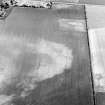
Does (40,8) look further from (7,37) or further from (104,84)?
(104,84)

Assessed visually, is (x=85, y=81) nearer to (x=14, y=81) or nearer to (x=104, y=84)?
(x=104, y=84)

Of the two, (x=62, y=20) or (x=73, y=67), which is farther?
(x=62, y=20)

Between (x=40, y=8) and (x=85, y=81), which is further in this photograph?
(x=40, y=8)

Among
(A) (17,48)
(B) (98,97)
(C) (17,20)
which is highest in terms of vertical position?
(C) (17,20)

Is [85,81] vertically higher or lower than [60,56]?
lower

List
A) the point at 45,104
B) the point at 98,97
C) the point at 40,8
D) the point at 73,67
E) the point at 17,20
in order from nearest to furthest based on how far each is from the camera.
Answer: the point at 45,104 → the point at 98,97 → the point at 73,67 → the point at 17,20 → the point at 40,8

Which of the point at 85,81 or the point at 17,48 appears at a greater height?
the point at 17,48

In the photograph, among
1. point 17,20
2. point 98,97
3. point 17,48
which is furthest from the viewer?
point 17,20

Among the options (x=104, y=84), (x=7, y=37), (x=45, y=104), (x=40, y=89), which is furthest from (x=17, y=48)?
(x=104, y=84)

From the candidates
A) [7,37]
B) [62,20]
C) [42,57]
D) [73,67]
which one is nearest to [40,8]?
[62,20]

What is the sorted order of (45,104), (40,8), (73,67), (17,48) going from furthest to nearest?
(40,8) < (17,48) < (73,67) < (45,104)
